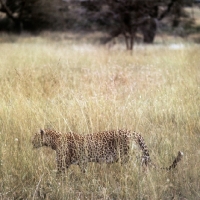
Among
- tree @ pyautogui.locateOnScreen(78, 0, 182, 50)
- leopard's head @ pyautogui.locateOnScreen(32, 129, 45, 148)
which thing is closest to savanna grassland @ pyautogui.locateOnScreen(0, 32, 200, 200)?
leopard's head @ pyautogui.locateOnScreen(32, 129, 45, 148)

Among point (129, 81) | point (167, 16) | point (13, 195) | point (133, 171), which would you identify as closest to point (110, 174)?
point (133, 171)

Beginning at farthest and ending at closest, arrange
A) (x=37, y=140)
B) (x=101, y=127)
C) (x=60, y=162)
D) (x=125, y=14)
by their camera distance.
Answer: (x=125, y=14) < (x=101, y=127) < (x=37, y=140) < (x=60, y=162)

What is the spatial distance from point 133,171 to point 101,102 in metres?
1.44

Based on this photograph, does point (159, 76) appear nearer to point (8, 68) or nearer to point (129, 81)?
point (129, 81)

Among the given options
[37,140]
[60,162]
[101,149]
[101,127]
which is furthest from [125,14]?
[60,162]

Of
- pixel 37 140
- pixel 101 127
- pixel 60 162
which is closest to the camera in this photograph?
pixel 60 162

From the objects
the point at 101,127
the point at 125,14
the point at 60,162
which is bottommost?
the point at 125,14

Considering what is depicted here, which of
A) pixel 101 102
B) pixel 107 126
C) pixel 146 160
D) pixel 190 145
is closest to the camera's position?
pixel 146 160

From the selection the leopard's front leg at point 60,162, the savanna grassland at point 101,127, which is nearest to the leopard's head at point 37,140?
the savanna grassland at point 101,127

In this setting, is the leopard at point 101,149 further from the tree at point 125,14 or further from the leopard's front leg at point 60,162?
the tree at point 125,14

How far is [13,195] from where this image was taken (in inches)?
99.3

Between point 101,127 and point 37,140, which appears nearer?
point 37,140

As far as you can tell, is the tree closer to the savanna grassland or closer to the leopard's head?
the savanna grassland

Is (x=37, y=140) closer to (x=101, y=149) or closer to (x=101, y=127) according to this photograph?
(x=101, y=149)
